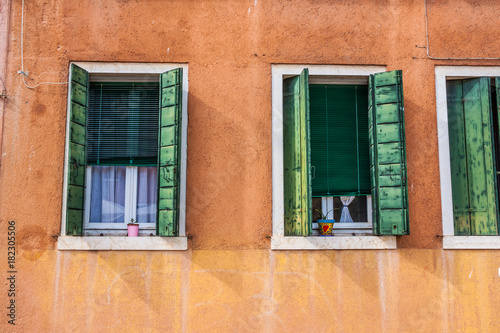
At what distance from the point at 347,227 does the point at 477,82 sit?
7.25 ft

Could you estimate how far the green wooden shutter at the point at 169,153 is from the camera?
4.51 metres

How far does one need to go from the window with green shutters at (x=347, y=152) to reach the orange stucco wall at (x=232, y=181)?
29cm

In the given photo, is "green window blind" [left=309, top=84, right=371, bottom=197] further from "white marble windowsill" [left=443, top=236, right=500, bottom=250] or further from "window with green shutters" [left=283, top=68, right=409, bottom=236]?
"white marble windowsill" [left=443, top=236, right=500, bottom=250]

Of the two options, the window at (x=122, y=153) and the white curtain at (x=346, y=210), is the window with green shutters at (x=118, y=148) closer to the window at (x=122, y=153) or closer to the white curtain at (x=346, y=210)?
the window at (x=122, y=153)

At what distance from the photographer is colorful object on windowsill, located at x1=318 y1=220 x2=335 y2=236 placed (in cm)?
488

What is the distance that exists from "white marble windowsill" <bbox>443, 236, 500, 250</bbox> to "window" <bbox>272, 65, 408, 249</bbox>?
66 cm

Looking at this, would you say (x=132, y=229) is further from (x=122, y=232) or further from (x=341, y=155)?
(x=341, y=155)

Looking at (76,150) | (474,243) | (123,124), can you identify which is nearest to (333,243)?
(474,243)

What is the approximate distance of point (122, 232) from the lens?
4961 mm

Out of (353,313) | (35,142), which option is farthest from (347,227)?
(35,142)

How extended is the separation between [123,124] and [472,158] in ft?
12.9

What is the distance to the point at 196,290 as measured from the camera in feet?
15.4

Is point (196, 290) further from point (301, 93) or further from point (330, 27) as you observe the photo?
point (330, 27)

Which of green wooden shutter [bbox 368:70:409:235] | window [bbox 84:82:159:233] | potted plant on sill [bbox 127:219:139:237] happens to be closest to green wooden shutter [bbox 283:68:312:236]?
green wooden shutter [bbox 368:70:409:235]
